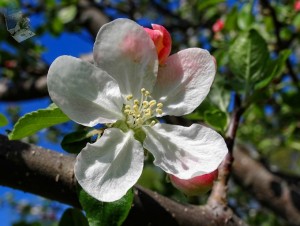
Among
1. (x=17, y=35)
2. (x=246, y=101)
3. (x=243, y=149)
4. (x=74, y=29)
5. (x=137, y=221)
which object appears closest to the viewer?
(x=17, y=35)

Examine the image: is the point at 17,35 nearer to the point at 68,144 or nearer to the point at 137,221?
the point at 68,144

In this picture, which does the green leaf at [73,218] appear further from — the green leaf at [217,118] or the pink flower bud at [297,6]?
the pink flower bud at [297,6]

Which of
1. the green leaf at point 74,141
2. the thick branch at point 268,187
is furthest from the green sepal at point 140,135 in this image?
the thick branch at point 268,187

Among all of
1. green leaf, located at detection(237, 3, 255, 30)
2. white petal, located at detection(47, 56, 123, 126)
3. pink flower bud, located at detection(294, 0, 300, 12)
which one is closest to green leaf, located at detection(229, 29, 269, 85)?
white petal, located at detection(47, 56, 123, 126)

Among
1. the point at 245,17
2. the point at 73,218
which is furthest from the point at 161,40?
the point at 245,17

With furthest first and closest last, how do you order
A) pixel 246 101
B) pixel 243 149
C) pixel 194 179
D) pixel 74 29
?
pixel 74 29, pixel 243 149, pixel 246 101, pixel 194 179

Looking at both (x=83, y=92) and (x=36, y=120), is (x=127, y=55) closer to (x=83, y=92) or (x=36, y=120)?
(x=83, y=92)

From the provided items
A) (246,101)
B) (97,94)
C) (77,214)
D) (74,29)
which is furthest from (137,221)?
(74,29)
